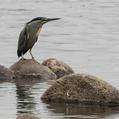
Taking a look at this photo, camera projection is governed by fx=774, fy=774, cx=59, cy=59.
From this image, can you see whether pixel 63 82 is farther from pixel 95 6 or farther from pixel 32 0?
pixel 32 0

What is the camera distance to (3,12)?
39.4 meters

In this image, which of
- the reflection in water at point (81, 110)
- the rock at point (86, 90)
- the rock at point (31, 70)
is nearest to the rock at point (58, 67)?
the rock at point (31, 70)

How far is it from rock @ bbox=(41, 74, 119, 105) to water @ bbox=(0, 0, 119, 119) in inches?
10.6

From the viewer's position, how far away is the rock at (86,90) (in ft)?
54.2

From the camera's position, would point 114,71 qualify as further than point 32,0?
No

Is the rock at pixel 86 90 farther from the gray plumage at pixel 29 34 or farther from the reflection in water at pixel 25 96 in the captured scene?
the gray plumage at pixel 29 34

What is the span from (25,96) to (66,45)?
9854mm

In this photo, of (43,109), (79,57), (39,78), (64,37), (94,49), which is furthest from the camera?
(64,37)

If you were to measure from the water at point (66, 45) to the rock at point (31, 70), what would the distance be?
21.4 inches

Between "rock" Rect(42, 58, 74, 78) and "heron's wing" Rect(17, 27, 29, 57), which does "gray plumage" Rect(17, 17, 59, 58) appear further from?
"rock" Rect(42, 58, 74, 78)

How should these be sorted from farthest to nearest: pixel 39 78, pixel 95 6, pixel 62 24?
pixel 95 6
pixel 62 24
pixel 39 78

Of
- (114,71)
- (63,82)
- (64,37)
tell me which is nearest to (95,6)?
(64,37)

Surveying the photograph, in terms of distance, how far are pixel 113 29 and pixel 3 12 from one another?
8.49 metres

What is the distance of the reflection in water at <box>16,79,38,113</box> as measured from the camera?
16.3 metres
